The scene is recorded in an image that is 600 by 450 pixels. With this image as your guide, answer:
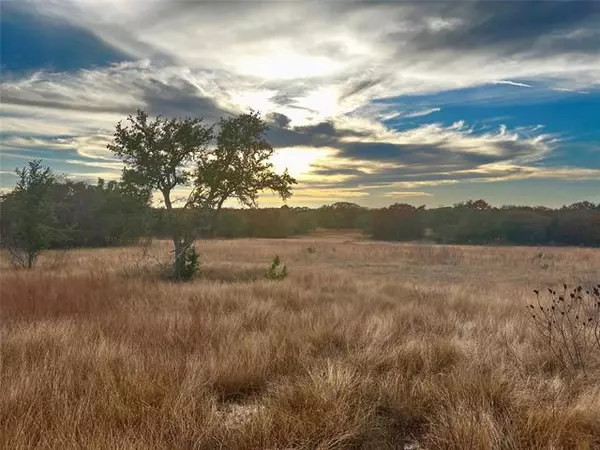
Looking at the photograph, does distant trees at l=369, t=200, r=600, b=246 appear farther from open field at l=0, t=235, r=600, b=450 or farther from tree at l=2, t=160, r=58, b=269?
open field at l=0, t=235, r=600, b=450

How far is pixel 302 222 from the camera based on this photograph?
273 ft

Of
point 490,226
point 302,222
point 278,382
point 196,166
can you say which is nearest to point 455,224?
point 490,226

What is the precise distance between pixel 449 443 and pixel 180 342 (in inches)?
153

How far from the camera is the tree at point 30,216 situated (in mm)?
19672

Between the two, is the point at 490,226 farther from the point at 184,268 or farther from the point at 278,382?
the point at 278,382

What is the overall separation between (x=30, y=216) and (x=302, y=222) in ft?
213

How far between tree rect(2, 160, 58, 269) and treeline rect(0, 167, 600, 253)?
4cm

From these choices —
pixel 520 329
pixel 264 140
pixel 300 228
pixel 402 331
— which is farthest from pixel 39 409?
pixel 300 228

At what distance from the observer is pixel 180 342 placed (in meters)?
5.94

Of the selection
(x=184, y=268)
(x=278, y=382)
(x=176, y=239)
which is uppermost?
(x=176, y=239)

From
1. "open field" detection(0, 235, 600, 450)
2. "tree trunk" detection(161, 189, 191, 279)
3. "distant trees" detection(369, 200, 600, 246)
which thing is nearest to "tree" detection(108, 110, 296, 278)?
"tree trunk" detection(161, 189, 191, 279)

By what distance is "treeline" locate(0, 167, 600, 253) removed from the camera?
779 inches

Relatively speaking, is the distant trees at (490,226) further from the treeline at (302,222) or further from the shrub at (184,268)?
the shrub at (184,268)

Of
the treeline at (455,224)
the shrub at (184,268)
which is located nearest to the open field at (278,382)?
the shrub at (184,268)
